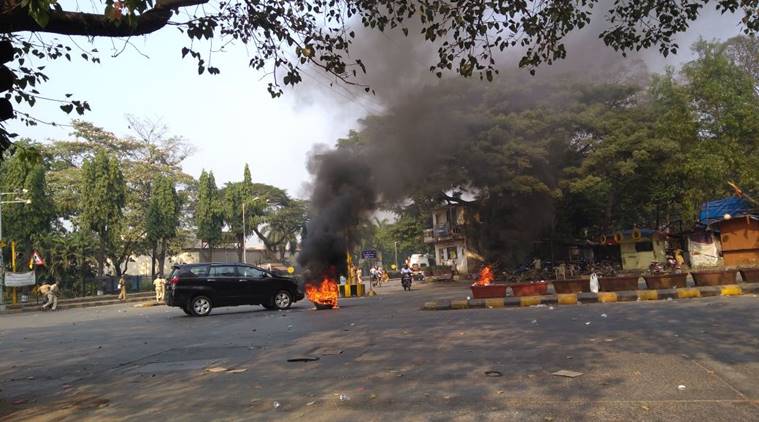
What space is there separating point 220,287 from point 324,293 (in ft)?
10.3

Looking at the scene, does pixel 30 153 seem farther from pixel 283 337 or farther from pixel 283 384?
pixel 283 337

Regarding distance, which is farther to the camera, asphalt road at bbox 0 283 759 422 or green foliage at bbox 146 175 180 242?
green foliage at bbox 146 175 180 242

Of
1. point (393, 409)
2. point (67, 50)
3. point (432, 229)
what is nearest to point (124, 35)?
point (67, 50)

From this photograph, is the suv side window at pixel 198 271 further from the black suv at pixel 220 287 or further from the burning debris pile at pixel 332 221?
the burning debris pile at pixel 332 221

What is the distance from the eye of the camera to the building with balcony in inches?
1792

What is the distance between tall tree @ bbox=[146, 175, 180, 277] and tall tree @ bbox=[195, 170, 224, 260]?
3.77 metres

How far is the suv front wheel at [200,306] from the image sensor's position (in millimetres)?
17016

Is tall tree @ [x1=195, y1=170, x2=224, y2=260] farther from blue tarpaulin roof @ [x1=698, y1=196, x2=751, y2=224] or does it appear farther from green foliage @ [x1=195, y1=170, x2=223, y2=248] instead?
blue tarpaulin roof @ [x1=698, y1=196, x2=751, y2=224]

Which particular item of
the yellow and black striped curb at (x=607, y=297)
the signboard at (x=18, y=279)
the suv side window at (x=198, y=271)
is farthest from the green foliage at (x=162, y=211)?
the yellow and black striped curb at (x=607, y=297)

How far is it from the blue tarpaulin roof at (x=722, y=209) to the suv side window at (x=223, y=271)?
943 inches

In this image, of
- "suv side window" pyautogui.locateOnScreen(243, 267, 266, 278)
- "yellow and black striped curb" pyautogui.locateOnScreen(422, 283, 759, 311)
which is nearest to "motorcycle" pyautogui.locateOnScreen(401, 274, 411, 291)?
"suv side window" pyautogui.locateOnScreen(243, 267, 266, 278)

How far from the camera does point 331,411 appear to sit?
5188 mm

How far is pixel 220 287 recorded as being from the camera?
17.2m

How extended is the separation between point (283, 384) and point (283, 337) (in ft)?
13.8
